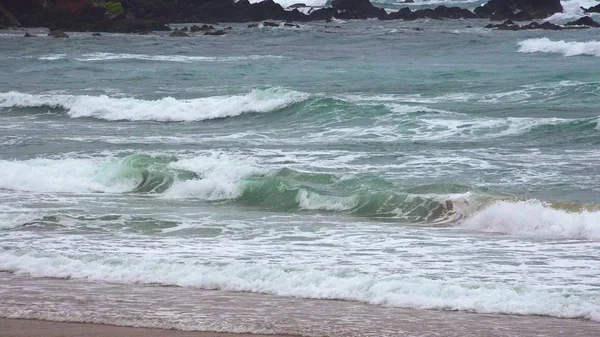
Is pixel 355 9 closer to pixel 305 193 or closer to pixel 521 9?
pixel 521 9

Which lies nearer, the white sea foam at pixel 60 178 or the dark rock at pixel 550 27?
the white sea foam at pixel 60 178

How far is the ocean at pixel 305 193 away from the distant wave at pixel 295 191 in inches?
1.1

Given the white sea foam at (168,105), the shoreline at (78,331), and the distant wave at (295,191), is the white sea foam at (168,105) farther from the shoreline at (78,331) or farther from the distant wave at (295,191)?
the shoreline at (78,331)

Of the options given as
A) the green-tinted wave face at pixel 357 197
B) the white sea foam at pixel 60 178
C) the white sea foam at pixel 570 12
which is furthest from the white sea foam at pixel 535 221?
the white sea foam at pixel 570 12

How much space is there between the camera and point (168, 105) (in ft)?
72.4

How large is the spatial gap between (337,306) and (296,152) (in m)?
8.36

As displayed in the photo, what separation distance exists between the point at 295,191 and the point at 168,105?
31.4 ft

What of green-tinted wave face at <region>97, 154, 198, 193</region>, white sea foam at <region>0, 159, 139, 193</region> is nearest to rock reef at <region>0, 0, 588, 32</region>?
white sea foam at <region>0, 159, 139, 193</region>

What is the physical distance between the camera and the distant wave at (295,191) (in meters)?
11.1

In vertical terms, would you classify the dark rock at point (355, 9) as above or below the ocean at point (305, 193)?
below

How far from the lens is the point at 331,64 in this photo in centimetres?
3219

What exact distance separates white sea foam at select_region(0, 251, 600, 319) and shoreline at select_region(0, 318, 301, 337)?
1.36 meters

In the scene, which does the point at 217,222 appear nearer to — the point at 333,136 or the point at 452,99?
the point at 333,136

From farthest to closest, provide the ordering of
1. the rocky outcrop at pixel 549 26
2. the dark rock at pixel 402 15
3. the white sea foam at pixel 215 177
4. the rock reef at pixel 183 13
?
the dark rock at pixel 402 15 → the rock reef at pixel 183 13 → the rocky outcrop at pixel 549 26 → the white sea foam at pixel 215 177
